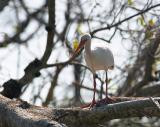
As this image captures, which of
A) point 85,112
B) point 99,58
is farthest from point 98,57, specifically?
point 85,112

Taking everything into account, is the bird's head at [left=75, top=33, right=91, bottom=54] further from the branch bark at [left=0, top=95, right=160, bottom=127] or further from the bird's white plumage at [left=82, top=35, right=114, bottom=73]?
the branch bark at [left=0, top=95, right=160, bottom=127]

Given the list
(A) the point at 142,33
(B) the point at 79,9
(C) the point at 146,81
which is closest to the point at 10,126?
(A) the point at 142,33

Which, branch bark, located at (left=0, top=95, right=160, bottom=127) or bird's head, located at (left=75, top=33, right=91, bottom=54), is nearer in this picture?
branch bark, located at (left=0, top=95, right=160, bottom=127)

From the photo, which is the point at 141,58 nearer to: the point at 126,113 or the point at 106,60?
the point at 106,60

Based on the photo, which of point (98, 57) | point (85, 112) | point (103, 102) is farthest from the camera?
point (98, 57)

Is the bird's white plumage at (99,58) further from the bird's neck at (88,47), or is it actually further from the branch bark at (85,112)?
the branch bark at (85,112)

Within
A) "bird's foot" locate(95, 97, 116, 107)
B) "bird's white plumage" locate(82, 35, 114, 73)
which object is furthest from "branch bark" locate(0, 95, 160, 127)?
"bird's white plumage" locate(82, 35, 114, 73)

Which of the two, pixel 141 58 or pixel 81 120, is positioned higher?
pixel 141 58

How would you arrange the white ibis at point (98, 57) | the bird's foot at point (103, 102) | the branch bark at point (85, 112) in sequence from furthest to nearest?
the white ibis at point (98, 57), the bird's foot at point (103, 102), the branch bark at point (85, 112)

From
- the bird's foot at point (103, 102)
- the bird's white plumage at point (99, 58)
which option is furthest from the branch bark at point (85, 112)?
the bird's white plumage at point (99, 58)

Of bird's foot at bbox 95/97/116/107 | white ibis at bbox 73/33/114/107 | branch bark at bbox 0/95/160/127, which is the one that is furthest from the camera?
white ibis at bbox 73/33/114/107

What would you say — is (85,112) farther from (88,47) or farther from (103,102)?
(88,47)

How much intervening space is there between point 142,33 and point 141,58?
4.23ft

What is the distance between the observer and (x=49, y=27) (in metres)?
7.34
